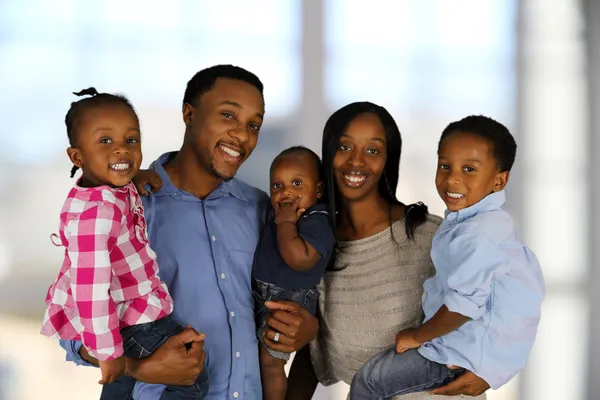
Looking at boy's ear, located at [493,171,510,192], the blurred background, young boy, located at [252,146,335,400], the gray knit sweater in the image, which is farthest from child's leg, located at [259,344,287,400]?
the blurred background

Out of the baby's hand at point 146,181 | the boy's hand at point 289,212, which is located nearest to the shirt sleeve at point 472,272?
the boy's hand at point 289,212

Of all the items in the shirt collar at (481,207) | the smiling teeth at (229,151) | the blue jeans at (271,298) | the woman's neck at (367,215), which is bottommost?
the blue jeans at (271,298)

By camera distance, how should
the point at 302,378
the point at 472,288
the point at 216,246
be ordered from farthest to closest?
the point at 302,378 < the point at 216,246 < the point at 472,288

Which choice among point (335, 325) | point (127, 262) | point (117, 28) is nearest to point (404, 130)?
point (117, 28)

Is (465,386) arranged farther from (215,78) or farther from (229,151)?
(215,78)

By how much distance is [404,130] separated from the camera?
3678mm

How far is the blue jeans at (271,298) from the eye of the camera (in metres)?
1.98

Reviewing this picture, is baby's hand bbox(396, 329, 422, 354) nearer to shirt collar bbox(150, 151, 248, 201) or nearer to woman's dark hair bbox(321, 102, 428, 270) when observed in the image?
woman's dark hair bbox(321, 102, 428, 270)

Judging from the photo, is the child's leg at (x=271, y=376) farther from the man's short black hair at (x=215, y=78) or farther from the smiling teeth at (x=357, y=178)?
the man's short black hair at (x=215, y=78)

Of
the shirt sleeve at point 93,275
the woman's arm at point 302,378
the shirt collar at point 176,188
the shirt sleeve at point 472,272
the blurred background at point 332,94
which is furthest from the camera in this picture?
the blurred background at point 332,94

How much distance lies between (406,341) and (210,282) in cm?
52

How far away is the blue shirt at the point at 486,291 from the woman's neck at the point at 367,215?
232 mm

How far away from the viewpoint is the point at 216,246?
6.37ft

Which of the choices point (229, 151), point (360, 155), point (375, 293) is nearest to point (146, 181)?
point (229, 151)
